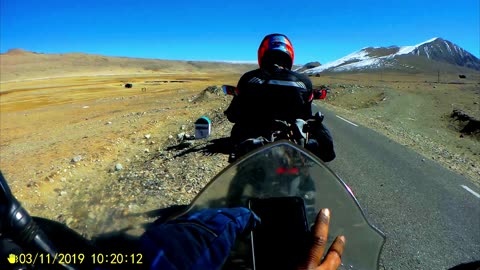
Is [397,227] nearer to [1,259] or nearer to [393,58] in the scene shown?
[1,259]

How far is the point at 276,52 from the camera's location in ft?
13.3

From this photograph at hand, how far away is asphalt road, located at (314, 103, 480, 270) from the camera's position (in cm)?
454

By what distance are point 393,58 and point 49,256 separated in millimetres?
173969

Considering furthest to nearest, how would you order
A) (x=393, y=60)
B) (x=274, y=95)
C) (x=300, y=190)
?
(x=393, y=60), (x=274, y=95), (x=300, y=190)

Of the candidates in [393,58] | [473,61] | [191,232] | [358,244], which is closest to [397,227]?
[358,244]

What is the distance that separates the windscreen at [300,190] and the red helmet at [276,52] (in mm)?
1959

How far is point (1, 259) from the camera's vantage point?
2213mm

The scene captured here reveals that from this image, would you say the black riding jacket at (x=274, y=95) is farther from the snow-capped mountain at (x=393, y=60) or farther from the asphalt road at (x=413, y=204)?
the snow-capped mountain at (x=393, y=60)

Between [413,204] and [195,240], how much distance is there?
541 centimetres

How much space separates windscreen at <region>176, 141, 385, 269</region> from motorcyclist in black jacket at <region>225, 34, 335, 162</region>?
1269 mm

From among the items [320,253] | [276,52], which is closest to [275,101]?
[276,52]

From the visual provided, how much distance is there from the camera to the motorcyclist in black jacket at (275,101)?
12.2 feet

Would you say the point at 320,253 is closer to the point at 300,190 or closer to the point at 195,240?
the point at 195,240

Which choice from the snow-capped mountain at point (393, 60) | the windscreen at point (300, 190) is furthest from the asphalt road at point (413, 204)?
the snow-capped mountain at point (393, 60)
